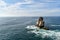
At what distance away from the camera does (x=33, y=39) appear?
53406 mm

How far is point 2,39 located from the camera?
55594 mm

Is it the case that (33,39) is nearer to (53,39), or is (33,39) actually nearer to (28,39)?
(28,39)

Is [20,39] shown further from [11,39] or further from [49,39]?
[49,39]

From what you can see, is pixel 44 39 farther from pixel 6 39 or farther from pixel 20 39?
pixel 6 39

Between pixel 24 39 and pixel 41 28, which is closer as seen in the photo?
pixel 24 39

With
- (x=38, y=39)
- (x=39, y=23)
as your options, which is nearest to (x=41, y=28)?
(x=39, y=23)

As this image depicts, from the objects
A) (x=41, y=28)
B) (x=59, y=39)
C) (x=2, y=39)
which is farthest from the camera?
(x=41, y=28)

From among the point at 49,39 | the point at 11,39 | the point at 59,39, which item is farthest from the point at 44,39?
the point at 11,39

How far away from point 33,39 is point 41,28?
2133 cm

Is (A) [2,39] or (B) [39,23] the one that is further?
(B) [39,23]

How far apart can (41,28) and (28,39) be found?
21629 millimetres

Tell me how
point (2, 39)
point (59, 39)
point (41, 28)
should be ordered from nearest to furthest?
point (59, 39) → point (2, 39) → point (41, 28)

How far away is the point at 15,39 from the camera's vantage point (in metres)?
53.8

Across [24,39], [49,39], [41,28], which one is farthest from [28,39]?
[41,28]
